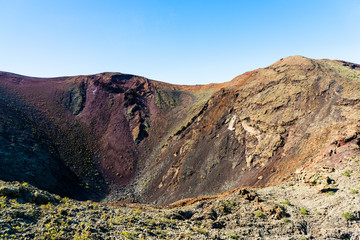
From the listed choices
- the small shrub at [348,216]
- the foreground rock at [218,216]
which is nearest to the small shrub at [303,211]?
the foreground rock at [218,216]

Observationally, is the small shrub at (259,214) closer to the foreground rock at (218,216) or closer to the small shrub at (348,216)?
the foreground rock at (218,216)

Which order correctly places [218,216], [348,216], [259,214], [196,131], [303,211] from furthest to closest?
[196,131] → [218,216] → [259,214] → [303,211] → [348,216]

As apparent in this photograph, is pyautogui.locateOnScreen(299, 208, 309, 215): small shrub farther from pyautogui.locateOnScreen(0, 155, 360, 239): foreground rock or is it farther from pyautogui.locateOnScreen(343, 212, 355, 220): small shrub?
pyautogui.locateOnScreen(343, 212, 355, 220): small shrub

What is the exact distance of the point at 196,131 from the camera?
117ft

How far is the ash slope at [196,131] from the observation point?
21.8 m

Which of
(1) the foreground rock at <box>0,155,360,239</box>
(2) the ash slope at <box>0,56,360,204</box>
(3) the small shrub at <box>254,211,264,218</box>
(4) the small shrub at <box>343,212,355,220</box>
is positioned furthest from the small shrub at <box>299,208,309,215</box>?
(2) the ash slope at <box>0,56,360,204</box>

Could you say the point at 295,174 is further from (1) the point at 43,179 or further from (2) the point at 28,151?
(2) the point at 28,151

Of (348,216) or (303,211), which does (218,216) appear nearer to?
(303,211)

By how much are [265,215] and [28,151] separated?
34295 millimetres

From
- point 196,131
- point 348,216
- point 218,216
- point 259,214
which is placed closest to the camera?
point 348,216

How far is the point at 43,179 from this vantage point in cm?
2770

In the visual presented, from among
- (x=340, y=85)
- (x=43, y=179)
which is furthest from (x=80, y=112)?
(x=340, y=85)

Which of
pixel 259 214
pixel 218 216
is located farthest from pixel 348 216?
pixel 218 216

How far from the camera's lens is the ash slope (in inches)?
859
